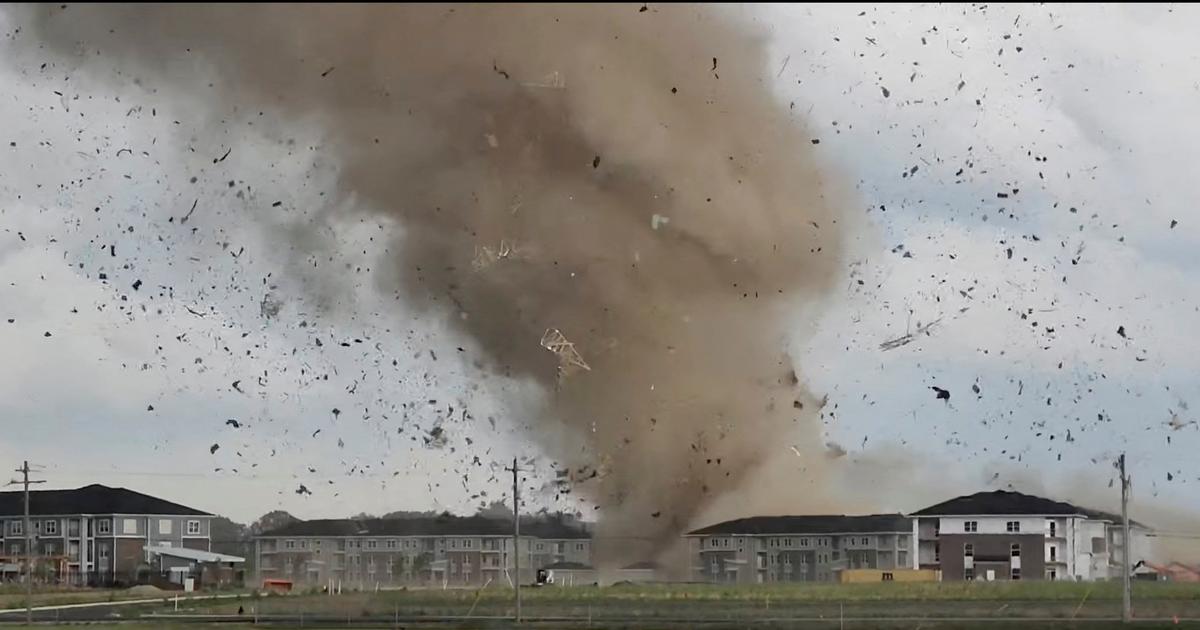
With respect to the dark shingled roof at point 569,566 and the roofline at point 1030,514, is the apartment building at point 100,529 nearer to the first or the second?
the dark shingled roof at point 569,566

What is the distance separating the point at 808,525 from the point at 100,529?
179 feet

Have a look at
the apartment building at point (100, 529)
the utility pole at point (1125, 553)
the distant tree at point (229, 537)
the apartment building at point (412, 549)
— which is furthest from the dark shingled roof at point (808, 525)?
the apartment building at point (100, 529)

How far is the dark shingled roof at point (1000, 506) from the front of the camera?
3536 inches

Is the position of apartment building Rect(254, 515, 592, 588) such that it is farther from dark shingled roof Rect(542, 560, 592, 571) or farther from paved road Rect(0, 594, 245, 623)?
paved road Rect(0, 594, 245, 623)

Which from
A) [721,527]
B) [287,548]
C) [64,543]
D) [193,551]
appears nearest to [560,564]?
[721,527]

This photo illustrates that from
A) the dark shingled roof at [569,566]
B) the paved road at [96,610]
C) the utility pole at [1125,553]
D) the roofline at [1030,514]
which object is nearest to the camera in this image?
the utility pole at [1125,553]

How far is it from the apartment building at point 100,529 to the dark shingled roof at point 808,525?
148ft

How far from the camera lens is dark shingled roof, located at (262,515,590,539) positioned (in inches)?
2965

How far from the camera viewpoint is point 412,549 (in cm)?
7538

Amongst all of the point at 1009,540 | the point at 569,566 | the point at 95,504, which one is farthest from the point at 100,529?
the point at 1009,540

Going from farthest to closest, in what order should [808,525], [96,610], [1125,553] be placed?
[808,525], [96,610], [1125,553]

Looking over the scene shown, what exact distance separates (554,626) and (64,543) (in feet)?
212

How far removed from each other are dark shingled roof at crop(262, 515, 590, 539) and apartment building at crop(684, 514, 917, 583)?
7.76m

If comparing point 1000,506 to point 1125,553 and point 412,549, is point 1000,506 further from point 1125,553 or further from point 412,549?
point 412,549
